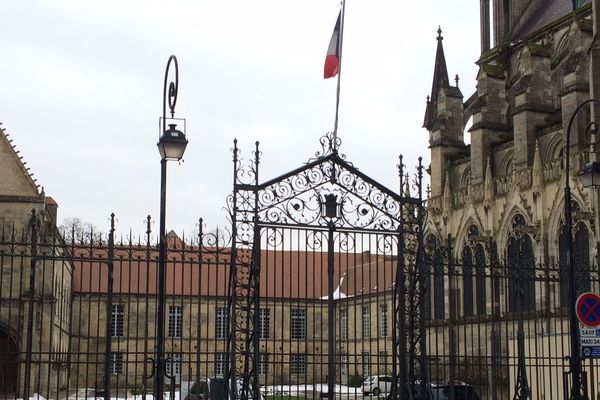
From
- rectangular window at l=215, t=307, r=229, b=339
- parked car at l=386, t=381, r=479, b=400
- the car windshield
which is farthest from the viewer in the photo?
the car windshield

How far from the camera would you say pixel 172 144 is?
11219mm

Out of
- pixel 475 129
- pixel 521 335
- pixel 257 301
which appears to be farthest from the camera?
pixel 475 129

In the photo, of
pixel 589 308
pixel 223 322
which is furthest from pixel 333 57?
pixel 223 322

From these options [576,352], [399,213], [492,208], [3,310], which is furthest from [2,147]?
[576,352]

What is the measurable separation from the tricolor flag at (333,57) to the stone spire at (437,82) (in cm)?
2811

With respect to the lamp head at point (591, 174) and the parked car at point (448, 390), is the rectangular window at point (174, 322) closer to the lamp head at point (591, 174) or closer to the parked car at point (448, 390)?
the parked car at point (448, 390)

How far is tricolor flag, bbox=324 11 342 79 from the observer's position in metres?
17.0

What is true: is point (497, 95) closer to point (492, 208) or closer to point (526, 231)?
point (492, 208)

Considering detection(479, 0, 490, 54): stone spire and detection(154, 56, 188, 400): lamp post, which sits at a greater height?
detection(479, 0, 490, 54): stone spire

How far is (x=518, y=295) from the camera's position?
14.8 m

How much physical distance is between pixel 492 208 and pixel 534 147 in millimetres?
2966

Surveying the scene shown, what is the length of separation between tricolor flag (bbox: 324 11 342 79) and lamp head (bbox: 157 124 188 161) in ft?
20.3

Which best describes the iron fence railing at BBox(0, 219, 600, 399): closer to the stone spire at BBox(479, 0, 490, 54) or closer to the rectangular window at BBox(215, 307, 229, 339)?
the rectangular window at BBox(215, 307, 229, 339)

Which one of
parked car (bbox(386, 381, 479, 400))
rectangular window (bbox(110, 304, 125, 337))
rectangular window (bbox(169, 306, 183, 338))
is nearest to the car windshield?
parked car (bbox(386, 381, 479, 400))
